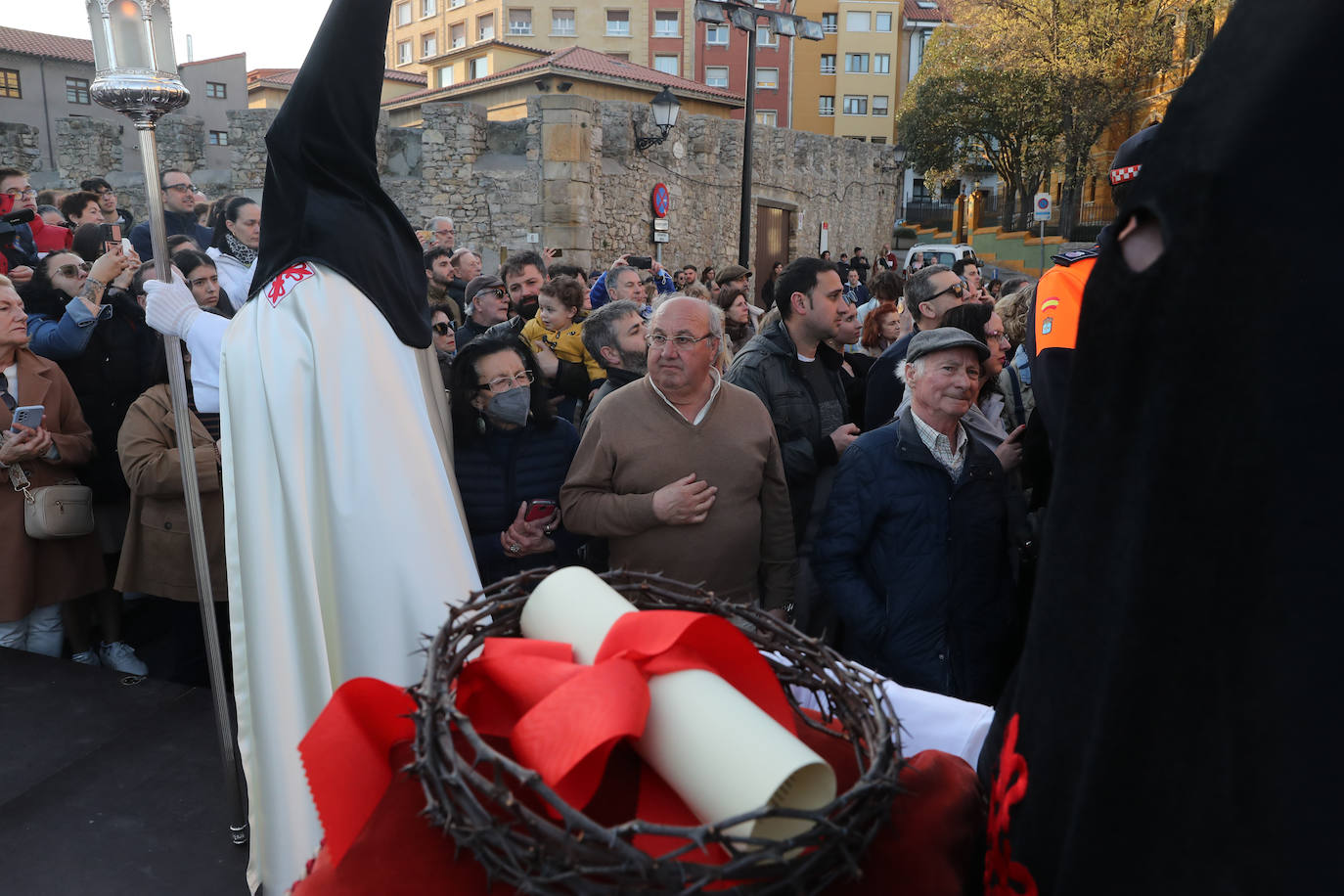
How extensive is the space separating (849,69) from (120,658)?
4899cm

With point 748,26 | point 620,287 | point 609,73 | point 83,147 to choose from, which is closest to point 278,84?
point 609,73

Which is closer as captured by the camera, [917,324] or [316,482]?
[316,482]

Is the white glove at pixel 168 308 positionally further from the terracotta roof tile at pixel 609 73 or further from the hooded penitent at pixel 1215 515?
the terracotta roof tile at pixel 609 73

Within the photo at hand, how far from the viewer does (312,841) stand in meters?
2.09

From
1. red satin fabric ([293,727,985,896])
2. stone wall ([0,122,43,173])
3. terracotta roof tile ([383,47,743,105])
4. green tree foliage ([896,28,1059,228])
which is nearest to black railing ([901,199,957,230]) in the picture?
green tree foliage ([896,28,1059,228])

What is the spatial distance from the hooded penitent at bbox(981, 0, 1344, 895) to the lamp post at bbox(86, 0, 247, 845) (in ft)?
7.53

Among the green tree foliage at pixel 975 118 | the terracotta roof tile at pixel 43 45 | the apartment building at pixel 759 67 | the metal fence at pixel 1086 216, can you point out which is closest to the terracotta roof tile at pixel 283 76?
the terracotta roof tile at pixel 43 45

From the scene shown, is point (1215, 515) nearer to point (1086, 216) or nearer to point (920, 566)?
point (920, 566)

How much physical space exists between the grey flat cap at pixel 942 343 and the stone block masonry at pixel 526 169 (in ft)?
38.0

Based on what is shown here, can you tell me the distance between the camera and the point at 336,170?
2.24m

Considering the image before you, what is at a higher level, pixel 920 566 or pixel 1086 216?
pixel 1086 216

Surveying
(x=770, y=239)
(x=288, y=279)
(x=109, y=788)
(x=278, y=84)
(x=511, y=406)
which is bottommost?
(x=109, y=788)

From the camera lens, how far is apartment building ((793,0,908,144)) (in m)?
47.5

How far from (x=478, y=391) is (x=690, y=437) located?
0.74 metres
